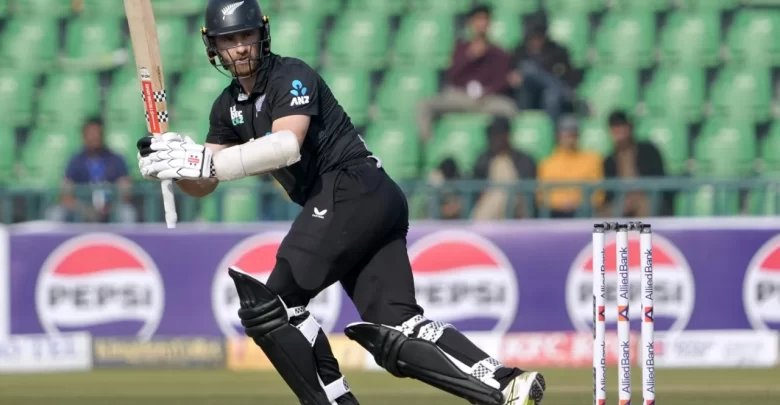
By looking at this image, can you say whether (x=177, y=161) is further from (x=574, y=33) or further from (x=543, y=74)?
(x=574, y=33)

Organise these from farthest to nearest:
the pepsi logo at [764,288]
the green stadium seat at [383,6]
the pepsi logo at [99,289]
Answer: the green stadium seat at [383,6] < the pepsi logo at [99,289] < the pepsi logo at [764,288]

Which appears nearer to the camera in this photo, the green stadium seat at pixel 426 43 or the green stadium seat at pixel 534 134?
the green stadium seat at pixel 534 134

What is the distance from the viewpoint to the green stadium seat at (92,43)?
13.6 m

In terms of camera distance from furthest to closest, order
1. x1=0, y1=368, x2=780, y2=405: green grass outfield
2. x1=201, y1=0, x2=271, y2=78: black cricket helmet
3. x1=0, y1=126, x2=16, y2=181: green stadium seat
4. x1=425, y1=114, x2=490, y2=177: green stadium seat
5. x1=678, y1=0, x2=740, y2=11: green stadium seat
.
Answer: x1=678, y1=0, x2=740, y2=11: green stadium seat < x1=0, y1=126, x2=16, y2=181: green stadium seat < x1=425, y1=114, x2=490, y2=177: green stadium seat < x1=0, y1=368, x2=780, y2=405: green grass outfield < x1=201, y1=0, x2=271, y2=78: black cricket helmet

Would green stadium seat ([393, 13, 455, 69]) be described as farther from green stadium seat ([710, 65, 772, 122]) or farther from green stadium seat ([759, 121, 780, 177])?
→ green stadium seat ([759, 121, 780, 177])

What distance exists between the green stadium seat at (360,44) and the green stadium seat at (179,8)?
5.13 feet

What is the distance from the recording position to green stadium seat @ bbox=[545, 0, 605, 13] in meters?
13.3

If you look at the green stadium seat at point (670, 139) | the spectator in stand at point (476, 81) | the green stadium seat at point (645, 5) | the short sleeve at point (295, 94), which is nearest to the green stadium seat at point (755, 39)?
→ the green stadium seat at point (645, 5)

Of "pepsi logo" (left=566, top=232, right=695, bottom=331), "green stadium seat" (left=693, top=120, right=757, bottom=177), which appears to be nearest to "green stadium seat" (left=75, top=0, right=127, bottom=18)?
"green stadium seat" (left=693, top=120, right=757, bottom=177)

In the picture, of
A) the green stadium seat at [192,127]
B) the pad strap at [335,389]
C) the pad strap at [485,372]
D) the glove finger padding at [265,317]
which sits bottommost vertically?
the pad strap at [335,389]

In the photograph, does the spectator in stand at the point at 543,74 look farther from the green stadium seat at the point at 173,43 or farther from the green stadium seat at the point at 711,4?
the green stadium seat at the point at 173,43

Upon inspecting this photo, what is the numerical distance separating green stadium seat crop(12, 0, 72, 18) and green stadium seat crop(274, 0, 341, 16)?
7.55 feet

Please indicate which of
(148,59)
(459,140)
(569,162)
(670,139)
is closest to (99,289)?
(459,140)

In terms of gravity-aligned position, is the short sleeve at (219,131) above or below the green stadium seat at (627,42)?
below
